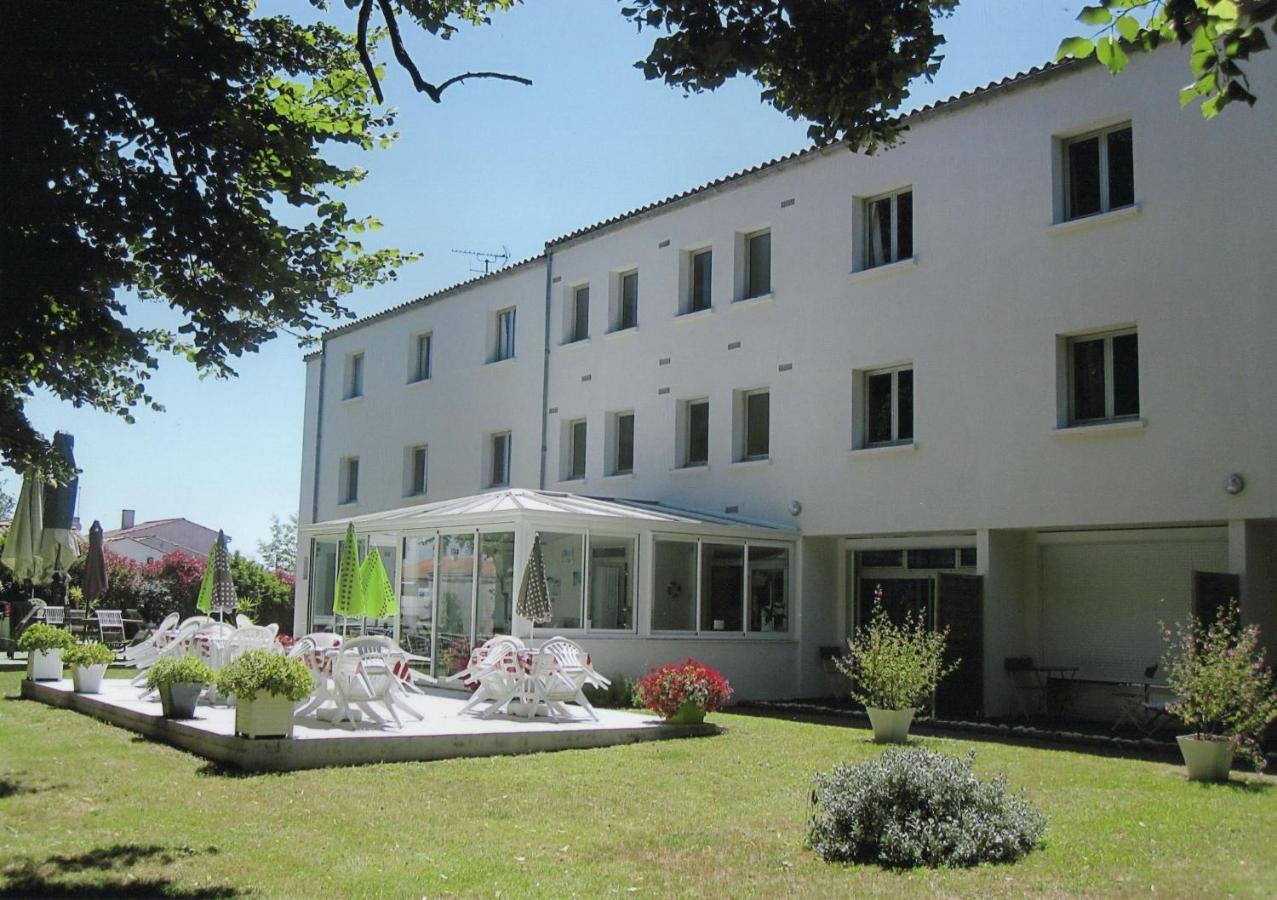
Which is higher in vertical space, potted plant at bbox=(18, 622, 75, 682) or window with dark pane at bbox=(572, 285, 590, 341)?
window with dark pane at bbox=(572, 285, 590, 341)

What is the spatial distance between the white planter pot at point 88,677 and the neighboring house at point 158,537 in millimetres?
44269

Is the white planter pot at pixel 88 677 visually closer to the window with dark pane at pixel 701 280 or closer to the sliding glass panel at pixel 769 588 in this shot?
the sliding glass panel at pixel 769 588

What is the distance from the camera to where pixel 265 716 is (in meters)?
10.4

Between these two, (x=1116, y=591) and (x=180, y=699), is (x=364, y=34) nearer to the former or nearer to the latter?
(x=180, y=699)

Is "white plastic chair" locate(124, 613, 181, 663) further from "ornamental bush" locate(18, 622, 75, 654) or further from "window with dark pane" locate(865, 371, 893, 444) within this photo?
"window with dark pane" locate(865, 371, 893, 444)

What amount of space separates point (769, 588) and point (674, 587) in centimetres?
167

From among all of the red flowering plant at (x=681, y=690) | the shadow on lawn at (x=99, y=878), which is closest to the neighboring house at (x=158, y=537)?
the red flowering plant at (x=681, y=690)

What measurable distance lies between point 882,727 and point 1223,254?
6.94m

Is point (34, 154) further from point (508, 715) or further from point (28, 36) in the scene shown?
point (508, 715)

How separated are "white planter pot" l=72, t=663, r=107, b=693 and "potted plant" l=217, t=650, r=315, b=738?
17.9 feet

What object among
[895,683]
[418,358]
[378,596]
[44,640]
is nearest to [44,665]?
[44,640]

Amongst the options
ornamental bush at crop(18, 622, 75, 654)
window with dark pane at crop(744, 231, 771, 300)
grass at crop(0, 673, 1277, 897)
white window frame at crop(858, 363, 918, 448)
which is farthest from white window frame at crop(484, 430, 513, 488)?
grass at crop(0, 673, 1277, 897)

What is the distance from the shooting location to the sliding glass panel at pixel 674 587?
18188 millimetres

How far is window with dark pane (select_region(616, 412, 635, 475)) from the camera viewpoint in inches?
871
